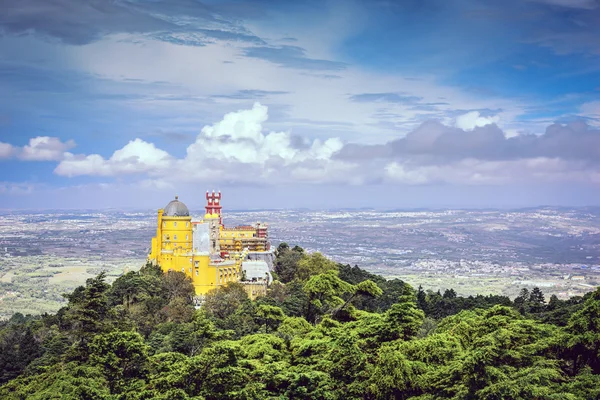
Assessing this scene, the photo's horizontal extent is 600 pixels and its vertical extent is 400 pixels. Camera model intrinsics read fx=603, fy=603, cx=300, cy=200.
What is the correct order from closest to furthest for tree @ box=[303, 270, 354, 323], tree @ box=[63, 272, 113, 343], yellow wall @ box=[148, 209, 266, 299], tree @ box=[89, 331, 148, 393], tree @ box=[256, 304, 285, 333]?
tree @ box=[89, 331, 148, 393]
tree @ box=[63, 272, 113, 343]
tree @ box=[303, 270, 354, 323]
tree @ box=[256, 304, 285, 333]
yellow wall @ box=[148, 209, 266, 299]

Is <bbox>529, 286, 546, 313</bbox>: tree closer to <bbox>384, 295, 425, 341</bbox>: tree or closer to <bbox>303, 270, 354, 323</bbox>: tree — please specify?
<bbox>303, 270, 354, 323</bbox>: tree

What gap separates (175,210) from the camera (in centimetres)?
5722

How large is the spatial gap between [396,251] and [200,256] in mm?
104553

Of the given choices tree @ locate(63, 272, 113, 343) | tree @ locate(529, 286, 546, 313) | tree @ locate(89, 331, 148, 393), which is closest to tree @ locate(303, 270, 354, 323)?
tree @ locate(89, 331, 148, 393)

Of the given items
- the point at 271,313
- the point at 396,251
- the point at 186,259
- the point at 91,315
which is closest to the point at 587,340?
the point at 271,313

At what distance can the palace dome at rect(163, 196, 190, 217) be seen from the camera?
57150 mm

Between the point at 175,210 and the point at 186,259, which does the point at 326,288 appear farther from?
the point at 175,210

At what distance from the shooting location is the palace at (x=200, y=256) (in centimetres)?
5447

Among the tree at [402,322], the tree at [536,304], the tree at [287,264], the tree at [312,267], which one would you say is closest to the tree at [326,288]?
the tree at [402,322]

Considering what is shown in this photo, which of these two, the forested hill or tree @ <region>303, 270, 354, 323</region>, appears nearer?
the forested hill

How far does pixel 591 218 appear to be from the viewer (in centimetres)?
14225

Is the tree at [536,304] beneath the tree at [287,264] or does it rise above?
beneath

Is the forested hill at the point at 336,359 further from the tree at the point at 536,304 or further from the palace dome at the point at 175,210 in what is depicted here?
the palace dome at the point at 175,210

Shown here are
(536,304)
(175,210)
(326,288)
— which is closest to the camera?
(326,288)
